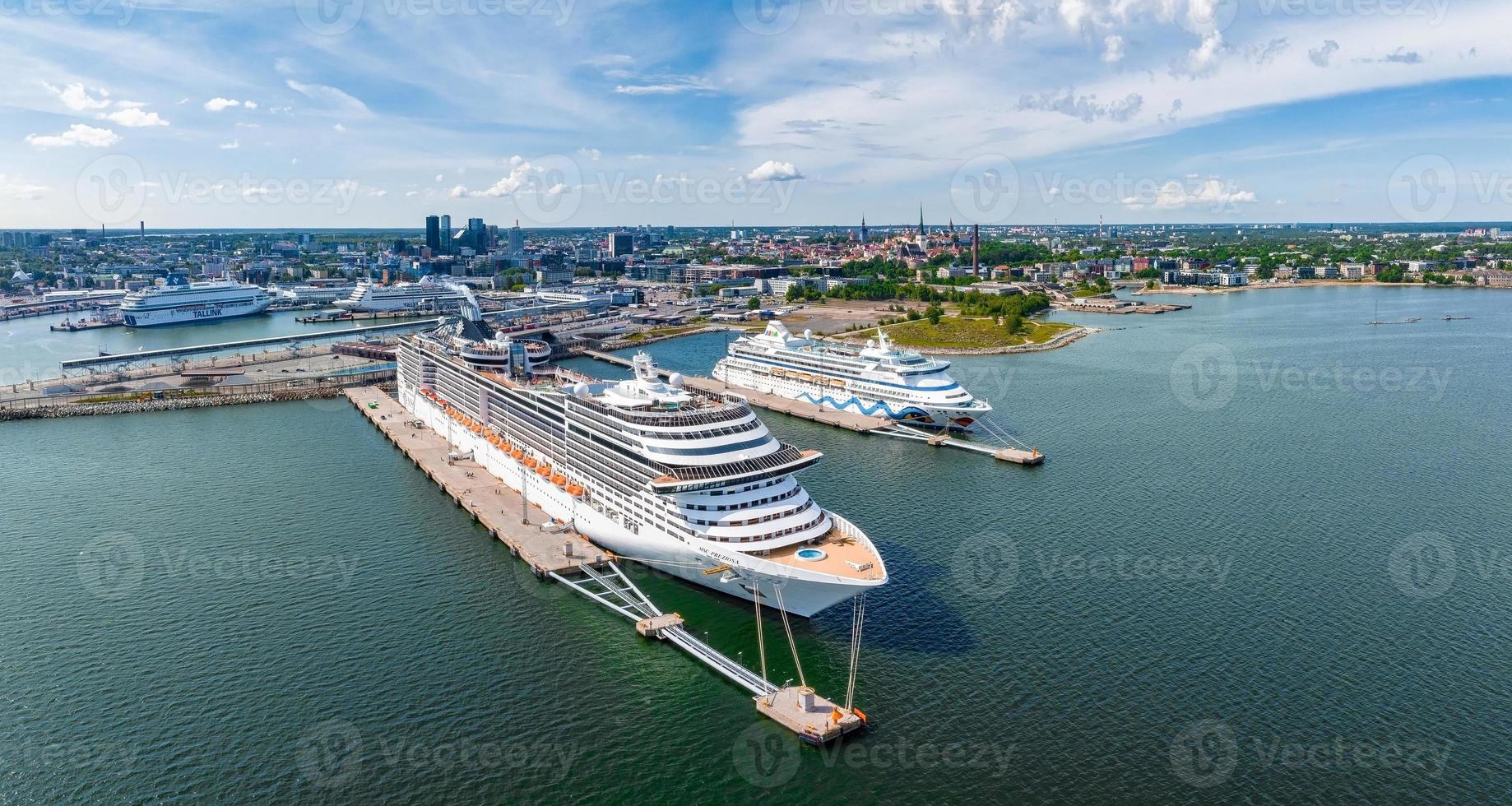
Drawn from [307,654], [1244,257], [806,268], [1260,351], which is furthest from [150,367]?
[1244,257]

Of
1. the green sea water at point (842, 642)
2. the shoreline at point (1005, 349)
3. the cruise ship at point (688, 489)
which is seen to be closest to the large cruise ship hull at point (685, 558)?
the cruise ship at point (688, 489)

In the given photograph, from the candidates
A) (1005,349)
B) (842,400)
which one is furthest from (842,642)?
(1005,349)

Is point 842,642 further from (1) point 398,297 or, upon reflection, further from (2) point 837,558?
(1) point 398,297

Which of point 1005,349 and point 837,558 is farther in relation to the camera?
point 1005,349

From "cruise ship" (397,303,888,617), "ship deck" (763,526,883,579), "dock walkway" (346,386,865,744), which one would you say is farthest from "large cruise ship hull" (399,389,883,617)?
"dock walkway" (346,386,865,744)

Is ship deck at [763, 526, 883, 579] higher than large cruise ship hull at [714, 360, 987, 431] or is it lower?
lower

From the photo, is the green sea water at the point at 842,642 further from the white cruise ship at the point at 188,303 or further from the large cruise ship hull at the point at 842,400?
the white cruise ship at the point at 188,303

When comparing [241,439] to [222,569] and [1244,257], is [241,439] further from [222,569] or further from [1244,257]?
[1244,257]

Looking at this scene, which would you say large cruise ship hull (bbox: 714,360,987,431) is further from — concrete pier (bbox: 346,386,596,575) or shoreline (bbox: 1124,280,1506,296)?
shoreline (bbox: 1124,280,1506,296)
